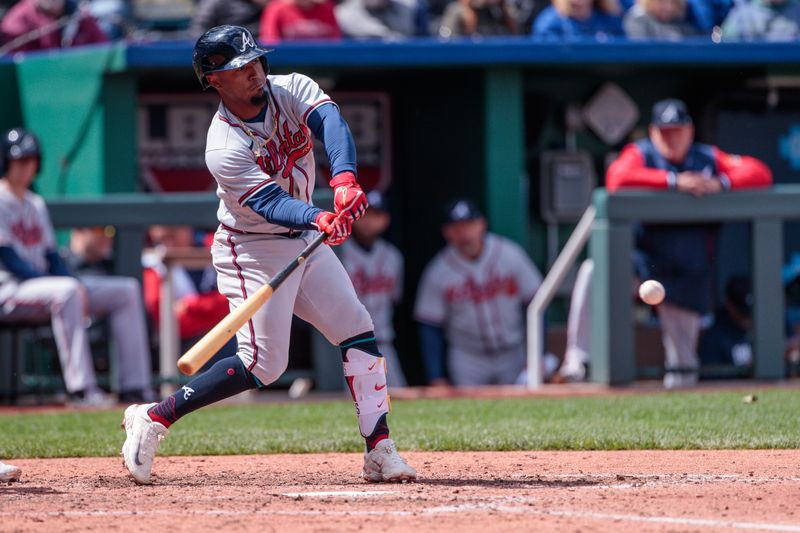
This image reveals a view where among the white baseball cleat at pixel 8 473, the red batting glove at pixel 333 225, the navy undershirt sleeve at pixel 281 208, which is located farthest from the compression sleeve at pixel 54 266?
the red batting glove at pixel 333 225

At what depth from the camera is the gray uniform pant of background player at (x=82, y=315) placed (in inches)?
340

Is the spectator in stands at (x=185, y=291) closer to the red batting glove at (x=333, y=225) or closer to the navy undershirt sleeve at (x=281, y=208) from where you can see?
the navy undershirt sleeve at (x=281, y=208)

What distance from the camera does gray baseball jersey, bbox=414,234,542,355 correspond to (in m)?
10.2

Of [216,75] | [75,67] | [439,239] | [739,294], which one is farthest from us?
[439,239]

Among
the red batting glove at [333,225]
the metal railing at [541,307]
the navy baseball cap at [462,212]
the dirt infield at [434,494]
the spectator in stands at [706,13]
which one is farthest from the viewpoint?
the spectator in stands at [706,13]

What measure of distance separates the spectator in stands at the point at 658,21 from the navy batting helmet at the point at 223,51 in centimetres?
645

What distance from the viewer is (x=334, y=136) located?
504cm

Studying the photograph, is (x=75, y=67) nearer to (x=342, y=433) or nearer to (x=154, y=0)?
(x=154, y=0)

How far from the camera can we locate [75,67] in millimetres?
10648

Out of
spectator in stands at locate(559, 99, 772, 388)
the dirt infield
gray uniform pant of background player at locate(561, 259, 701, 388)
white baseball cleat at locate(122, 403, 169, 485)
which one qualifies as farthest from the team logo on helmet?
gray uniform pant of background player at locate(561, 259, 701, 388)

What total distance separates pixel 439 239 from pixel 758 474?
6.41 metres

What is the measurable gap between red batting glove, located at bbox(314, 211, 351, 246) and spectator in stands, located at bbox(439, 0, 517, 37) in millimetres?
6409

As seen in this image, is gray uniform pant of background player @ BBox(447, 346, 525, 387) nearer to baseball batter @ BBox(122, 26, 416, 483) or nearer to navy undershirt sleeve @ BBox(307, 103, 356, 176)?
baseball batter @ BBox(122, 26, 416, 483)

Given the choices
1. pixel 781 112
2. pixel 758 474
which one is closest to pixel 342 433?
pixel 758 474
